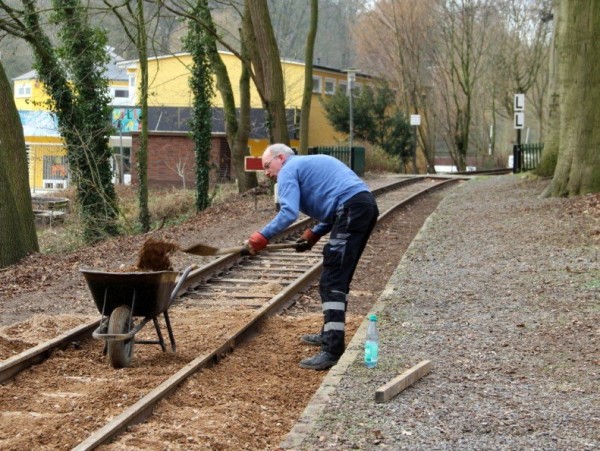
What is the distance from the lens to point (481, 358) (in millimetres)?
7613

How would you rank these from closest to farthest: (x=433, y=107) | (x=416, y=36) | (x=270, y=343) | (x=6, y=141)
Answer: (x=270, y=343) < (x=6, y=141) < (x=416, y=36) < (x=433, y=107)

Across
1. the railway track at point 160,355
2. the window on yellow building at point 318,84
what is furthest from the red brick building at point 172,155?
the railway track at point 160,355

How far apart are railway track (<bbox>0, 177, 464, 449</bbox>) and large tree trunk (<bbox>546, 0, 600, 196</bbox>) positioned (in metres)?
9.23


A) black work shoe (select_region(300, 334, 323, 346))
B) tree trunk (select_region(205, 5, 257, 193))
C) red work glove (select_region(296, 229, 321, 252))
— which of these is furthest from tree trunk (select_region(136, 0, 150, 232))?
black work shoe (select_region(300, 334, 323, 346))

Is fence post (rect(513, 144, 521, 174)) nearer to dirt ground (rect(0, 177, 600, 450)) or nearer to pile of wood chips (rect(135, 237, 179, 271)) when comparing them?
dirt ground (rect(0, 177, 600, 450))

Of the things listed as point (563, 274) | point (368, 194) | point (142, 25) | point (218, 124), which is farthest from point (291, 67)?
point (368, 194)

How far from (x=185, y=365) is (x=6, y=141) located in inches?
496

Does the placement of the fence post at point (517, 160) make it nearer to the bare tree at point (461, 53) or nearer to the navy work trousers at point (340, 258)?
the bare tree at point (461, 53)

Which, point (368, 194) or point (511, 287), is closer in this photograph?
point (368, 194)

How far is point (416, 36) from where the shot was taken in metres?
56.2

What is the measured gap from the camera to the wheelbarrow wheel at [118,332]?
775 centimetres

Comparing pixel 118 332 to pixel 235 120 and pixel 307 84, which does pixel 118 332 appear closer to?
pixel 235 120

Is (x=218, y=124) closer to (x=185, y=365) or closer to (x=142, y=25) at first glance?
(x=142, y=25)

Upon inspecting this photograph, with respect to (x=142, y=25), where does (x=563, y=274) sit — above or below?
below
